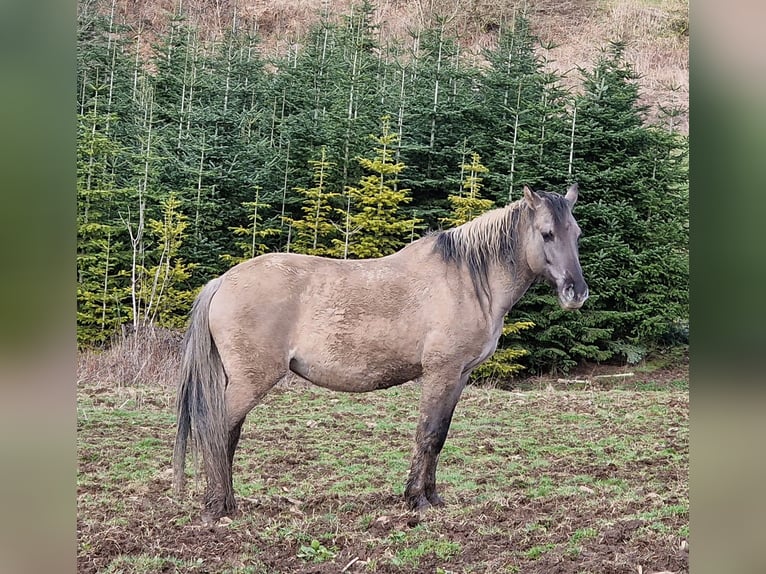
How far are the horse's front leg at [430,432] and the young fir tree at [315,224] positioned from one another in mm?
1358

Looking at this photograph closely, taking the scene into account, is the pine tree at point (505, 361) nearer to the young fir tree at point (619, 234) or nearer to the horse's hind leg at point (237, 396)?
the young fir tree at point (619, 234)

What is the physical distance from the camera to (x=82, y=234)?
525 centimetres

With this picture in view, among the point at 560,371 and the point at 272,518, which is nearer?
the point at 272,518

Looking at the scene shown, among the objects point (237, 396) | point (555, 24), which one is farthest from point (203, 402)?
point (555, 24)

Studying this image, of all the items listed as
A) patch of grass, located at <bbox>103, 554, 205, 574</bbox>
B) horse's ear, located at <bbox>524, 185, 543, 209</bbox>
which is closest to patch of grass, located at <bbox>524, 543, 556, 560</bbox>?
patch of grass, located at <bbox>103, 554, 205, 574</bbox>

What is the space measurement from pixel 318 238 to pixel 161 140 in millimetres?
1330

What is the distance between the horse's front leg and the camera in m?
4.24

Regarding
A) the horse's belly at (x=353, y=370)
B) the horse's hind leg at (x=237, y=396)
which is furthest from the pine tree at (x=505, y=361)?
the horse's hind leg at (x=237, y=396)

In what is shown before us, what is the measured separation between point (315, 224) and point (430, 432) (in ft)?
5.50

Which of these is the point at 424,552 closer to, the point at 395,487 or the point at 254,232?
the point at 395,487

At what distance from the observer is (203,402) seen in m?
4.16
